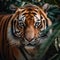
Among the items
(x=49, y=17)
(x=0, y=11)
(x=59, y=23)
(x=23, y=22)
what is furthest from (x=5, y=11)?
(x=59, y=23)

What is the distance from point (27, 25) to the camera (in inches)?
96.9

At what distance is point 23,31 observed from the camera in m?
2.47

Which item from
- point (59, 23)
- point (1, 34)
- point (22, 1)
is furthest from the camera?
point (1, 34)

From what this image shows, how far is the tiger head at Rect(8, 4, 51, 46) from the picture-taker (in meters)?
2.46

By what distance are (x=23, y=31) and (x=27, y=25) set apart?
0.07 metres

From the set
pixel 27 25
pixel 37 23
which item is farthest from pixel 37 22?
pixel 27 25

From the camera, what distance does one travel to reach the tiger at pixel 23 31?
247 cm

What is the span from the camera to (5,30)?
8.43ft

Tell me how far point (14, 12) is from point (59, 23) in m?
1.42

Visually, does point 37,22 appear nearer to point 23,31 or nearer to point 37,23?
point 37,23

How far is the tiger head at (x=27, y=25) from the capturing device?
246 centimetres

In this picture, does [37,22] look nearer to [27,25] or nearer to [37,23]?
[37,23]

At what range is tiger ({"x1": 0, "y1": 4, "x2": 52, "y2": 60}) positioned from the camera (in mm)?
2473

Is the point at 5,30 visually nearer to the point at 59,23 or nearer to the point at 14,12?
the point at 14,12
